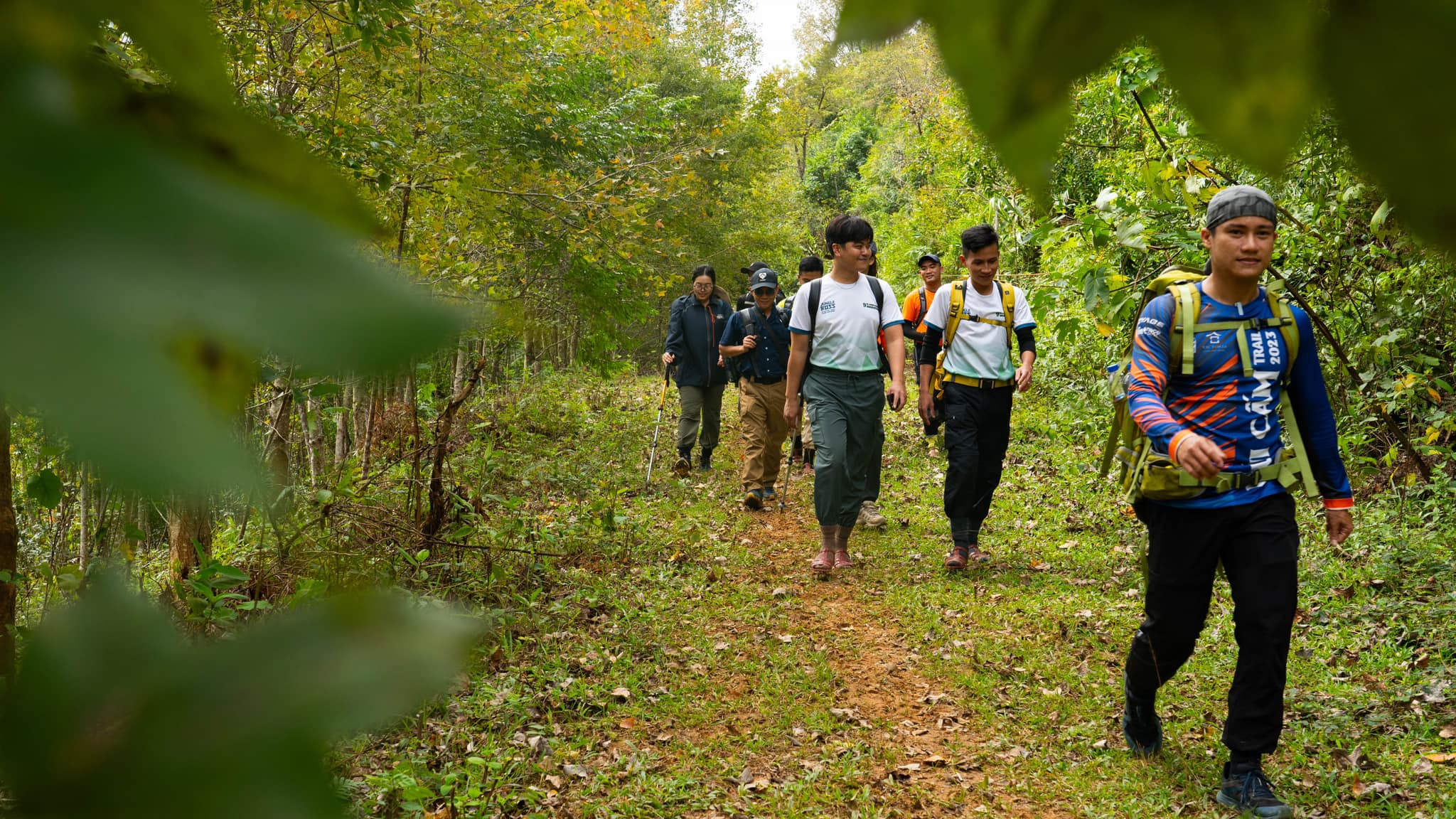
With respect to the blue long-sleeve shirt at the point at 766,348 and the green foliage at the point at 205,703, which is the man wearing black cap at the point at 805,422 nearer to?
the blue long-sleeve shirt at the point at 766,348

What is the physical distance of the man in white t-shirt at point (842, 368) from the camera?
19.9 ft

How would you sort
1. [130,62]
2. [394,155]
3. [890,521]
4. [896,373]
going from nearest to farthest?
[130,62] < [394,155] < [896,373] < [890,521]

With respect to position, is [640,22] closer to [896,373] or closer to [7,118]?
[896,373]

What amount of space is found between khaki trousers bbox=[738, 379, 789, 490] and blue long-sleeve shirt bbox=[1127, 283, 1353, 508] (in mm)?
5271

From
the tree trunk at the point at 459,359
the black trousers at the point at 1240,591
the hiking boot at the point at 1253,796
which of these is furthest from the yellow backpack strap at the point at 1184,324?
the tree trunk at the point at 459,359

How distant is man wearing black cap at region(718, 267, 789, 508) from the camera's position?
8523 mm

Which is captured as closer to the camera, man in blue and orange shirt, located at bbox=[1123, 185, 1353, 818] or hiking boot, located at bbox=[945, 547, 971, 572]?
man in blue and orange shirt, located at bbox=[1123, 185, 1353, 818]

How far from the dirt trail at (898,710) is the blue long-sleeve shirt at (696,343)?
321 cm

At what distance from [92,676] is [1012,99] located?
501 mm

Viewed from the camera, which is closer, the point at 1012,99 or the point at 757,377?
the point at 1012,99

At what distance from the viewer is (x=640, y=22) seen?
1032 centimetres

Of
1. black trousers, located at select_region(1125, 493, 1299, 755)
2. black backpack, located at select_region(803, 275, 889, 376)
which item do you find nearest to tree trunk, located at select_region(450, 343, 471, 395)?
black trousers, located at select_region(1125, 493, 1299, 755)

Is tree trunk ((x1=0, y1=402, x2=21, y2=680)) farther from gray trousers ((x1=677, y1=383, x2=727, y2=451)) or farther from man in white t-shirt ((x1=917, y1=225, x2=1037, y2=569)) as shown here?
gray trousers ((x1=677, y1=383, x2=727, y2=451))

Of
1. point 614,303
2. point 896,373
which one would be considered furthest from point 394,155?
point 614,303
